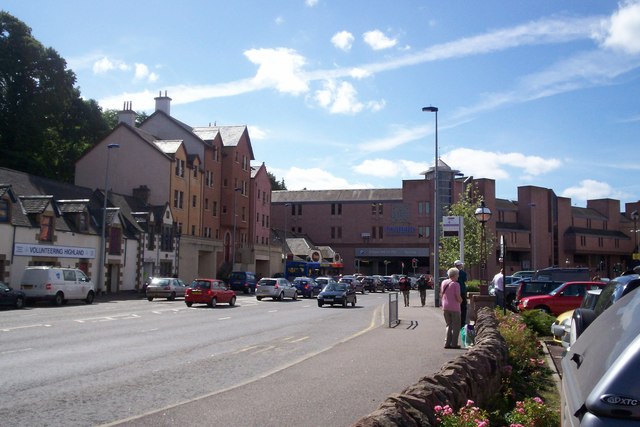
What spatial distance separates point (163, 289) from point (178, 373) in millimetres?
29563

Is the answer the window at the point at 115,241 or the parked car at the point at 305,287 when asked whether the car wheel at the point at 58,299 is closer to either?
the window at the point at 115,241

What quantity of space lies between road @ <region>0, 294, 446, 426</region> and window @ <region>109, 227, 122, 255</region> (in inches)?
944

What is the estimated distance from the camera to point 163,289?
40.6 meters

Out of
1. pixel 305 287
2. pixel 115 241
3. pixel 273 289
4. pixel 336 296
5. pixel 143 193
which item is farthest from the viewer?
pixel 143 193

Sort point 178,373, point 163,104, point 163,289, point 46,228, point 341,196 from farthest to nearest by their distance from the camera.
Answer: point 341,196
point 163,104
point 163,289
point 46,228
point 178,373

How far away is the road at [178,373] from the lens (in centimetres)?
820

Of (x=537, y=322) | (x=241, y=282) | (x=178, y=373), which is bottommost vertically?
(x=178, y=373)

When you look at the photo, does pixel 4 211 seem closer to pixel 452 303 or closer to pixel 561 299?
pixel 561 299

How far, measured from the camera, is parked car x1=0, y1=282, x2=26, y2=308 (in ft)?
95.2

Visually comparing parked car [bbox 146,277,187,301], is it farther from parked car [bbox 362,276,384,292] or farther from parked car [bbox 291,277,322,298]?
parked car [bbox 362,276,384,292]

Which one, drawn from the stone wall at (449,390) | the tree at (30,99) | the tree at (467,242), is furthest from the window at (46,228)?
the stone wall at (449,390)

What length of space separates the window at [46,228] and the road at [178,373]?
17.7 m

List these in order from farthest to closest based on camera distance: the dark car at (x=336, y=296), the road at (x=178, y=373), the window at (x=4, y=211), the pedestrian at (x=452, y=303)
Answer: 1. the dark car at (x=336, y=296)
2. the window at (x=4, y=211)
3. the pedestrian at (x=452, y=303)
4. the road at (x=178, y=373)

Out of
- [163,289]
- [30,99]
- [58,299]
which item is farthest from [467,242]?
[30,99]
